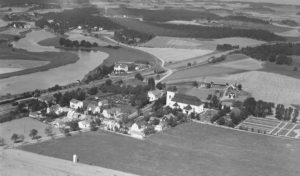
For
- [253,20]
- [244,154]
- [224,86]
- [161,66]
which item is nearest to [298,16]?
[253,20]

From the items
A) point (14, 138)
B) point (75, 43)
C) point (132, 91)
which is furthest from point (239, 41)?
point (14, 138)

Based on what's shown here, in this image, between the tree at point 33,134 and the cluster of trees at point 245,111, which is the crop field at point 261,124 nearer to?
the cluster of trees at point 245,111

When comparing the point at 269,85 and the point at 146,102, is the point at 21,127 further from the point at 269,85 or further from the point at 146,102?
the point at 269,85

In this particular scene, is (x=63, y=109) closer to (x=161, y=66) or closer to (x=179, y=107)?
(x=179, y=107)

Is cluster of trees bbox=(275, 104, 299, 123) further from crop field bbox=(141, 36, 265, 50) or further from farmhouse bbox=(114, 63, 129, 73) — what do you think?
crop field bbox=(141, 36, 265, 50)

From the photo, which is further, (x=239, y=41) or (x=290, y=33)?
(x=290, y=33)
